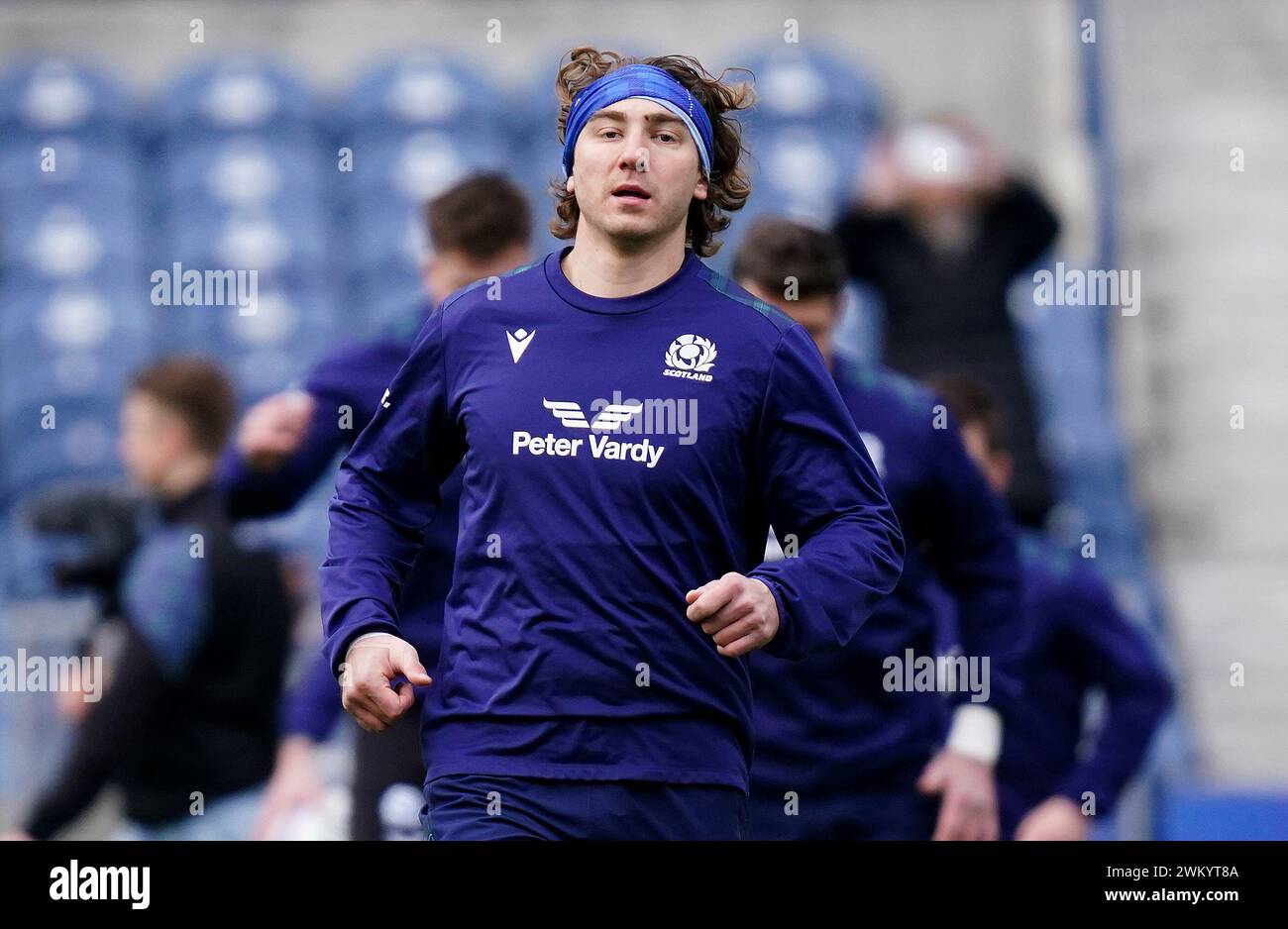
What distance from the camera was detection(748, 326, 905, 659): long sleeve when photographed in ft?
11.1

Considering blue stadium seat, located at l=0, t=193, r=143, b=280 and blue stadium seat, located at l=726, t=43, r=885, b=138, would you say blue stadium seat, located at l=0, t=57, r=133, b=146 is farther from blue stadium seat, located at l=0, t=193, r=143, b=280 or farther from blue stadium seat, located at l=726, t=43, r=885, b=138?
blue stadium seat, located at l=726, t=43, r=885, b=138

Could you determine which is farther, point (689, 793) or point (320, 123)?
point (320, 123)

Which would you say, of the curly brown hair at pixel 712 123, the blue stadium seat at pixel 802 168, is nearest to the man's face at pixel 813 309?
the curly brown hair at pixel 712 123

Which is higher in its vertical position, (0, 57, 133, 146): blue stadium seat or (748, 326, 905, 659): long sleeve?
(0, 57, 133, 146): blue stadium seat

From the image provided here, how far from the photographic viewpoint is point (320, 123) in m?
→ 11.1

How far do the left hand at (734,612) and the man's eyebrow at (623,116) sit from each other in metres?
0.82

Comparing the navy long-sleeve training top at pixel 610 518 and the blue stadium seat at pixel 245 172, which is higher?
the blue stadium seat at pixel 245 172

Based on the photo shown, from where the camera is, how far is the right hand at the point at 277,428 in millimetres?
4859

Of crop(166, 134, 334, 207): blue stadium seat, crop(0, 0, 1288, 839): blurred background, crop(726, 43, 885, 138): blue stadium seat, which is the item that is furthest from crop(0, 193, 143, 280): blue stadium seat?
crop(726, 43, 885, 138): blue stadium seat

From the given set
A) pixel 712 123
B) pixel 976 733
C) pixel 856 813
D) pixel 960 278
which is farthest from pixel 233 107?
pixel 712 123

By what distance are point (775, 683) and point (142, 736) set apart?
1.79 m

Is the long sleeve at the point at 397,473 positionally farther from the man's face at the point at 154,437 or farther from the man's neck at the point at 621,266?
the man's face at the point at 154,437
